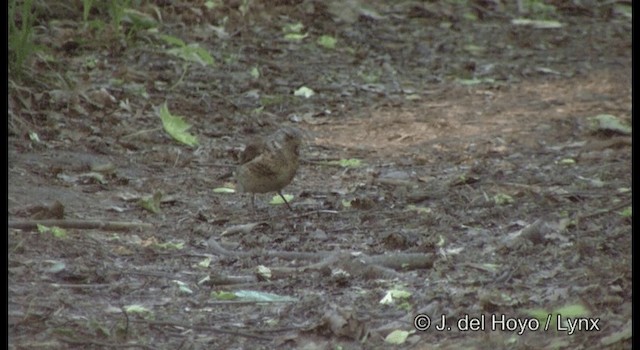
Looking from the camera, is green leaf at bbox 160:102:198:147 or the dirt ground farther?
green leaf at bbox 160:102:198:147

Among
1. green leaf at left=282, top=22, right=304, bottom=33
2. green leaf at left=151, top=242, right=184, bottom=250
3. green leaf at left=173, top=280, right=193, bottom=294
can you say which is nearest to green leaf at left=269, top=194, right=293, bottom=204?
green leaf at left=151, top=242, right=184, bottom=250

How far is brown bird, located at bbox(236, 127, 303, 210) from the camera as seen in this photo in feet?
17.9

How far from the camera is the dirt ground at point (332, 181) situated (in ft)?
13.4

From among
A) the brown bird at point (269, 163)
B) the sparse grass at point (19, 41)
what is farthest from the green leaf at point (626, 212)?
the sparse grass at point (19, 41)

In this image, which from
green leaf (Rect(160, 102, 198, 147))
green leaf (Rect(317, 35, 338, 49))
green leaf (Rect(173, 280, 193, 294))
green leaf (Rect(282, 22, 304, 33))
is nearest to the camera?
green leaf (Rect(173, 280, 193, 294))

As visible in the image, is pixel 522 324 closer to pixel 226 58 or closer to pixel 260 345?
pixel 260 345

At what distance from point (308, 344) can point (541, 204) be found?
6.64 feet

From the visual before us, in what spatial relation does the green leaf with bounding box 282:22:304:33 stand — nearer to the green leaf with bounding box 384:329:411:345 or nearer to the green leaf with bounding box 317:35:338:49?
the green leaf with bounding box 317:35:338:49

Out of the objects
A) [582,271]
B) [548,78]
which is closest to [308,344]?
[582,271]

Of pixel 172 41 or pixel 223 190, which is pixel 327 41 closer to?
pixel 172 41

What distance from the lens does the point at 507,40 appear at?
950 cm

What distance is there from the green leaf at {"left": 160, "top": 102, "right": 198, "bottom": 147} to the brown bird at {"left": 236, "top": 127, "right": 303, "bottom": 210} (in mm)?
1261

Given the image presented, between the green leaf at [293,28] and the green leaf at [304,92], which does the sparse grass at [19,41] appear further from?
the green leaf at [293,28]

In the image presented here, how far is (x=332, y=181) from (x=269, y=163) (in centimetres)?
92
